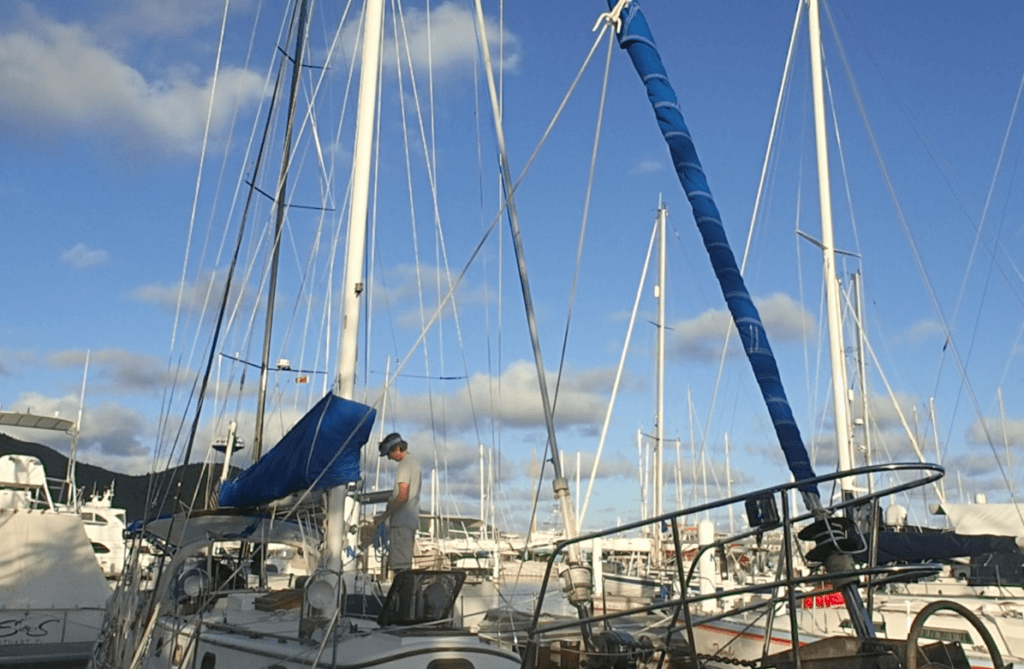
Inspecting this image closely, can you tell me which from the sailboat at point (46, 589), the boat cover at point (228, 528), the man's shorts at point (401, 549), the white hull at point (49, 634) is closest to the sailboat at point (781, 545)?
the man's shorts at point (401, 549)

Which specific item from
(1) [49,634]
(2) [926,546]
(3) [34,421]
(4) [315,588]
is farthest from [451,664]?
(3) [34,421]

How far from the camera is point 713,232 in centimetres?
748

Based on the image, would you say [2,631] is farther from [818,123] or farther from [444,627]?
[818,123]

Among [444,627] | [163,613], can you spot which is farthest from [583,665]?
[163,613]

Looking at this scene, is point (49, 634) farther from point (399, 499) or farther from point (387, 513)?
point (399, 499)

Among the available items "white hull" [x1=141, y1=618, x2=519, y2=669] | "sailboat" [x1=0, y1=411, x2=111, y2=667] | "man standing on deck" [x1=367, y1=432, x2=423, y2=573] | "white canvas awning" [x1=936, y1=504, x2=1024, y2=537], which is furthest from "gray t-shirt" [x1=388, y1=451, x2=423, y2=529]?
"white canvas awning" [x1=936, y1=504, x2=1024, y2=537]

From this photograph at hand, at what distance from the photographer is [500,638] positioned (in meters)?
8.83

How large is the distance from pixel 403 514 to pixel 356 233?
134 inches

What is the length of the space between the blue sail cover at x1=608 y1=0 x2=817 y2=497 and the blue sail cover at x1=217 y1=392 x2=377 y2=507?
3.97 meters

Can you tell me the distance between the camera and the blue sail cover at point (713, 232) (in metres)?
6.76

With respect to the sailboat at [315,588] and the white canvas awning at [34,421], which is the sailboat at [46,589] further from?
the sailboat at [315,588]

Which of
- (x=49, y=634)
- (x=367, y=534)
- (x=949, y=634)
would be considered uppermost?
(x=367, y=534)

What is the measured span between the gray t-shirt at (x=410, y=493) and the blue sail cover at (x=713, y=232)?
14.1 ft

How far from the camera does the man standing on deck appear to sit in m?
9.83
